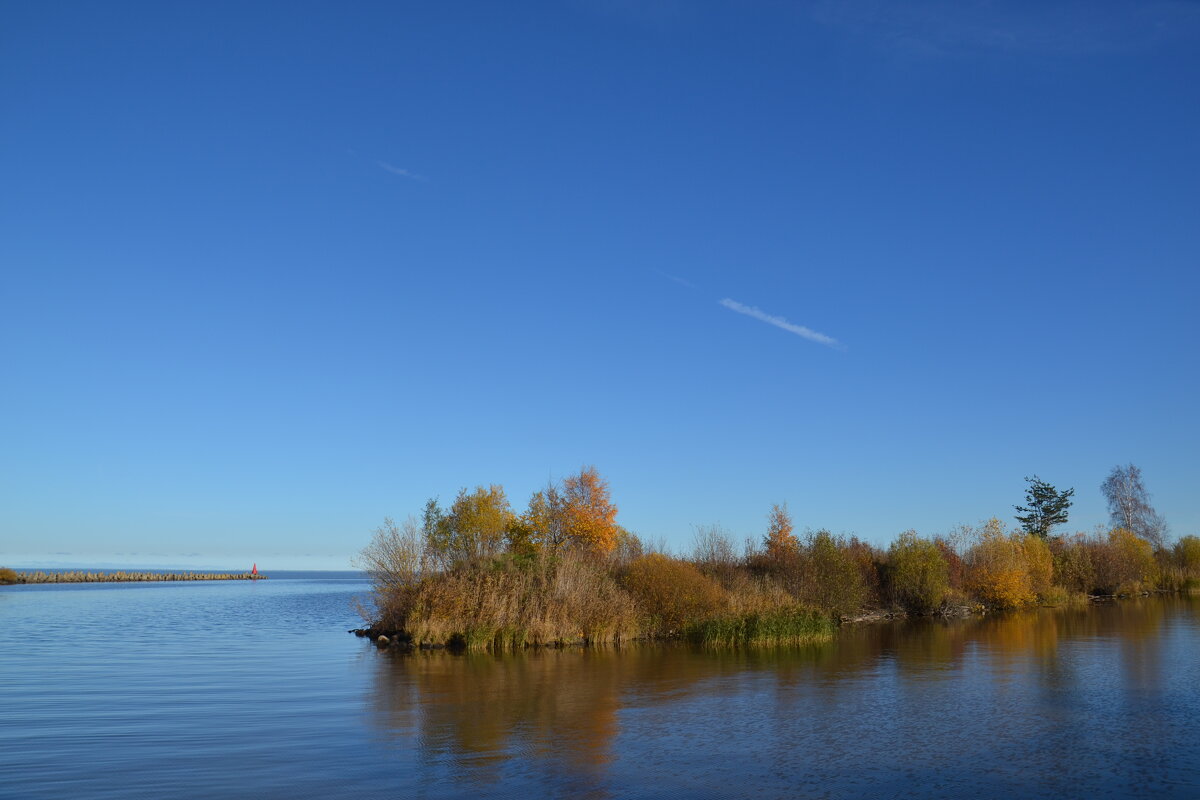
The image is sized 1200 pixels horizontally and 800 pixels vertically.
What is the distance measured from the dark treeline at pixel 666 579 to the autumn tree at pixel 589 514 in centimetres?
14

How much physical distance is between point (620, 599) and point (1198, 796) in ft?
85.3

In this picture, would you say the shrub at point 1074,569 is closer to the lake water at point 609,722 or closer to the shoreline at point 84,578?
the lake water at point 609,722

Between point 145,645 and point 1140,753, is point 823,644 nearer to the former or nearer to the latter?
point 1140,753

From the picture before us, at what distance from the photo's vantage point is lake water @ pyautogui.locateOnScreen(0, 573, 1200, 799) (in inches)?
Result: 474

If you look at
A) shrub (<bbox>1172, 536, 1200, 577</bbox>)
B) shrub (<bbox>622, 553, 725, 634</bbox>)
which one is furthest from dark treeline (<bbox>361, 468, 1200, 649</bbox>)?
shrub (<bbox>1172, 536, 1200, 577</bbox>)

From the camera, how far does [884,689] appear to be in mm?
20953

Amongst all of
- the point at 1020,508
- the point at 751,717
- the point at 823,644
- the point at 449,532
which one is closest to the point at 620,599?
the point at 823,644

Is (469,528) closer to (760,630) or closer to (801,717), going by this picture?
(760,630)

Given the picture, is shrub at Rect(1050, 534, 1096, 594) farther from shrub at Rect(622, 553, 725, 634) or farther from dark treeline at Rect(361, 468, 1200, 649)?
shrub at Rect(622, 553, 725, 634)

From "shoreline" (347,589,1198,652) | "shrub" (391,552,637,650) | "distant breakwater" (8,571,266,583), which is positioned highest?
"shrub" (391,552,637,650)

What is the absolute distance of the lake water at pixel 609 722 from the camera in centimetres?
1203

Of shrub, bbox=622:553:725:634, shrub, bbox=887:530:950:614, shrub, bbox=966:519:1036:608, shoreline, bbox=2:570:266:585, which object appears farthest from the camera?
shoreline, bbox=2:570:266:585

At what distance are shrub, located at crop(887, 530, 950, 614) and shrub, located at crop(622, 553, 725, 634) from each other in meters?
20.6

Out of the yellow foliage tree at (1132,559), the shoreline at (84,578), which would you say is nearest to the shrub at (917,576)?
the yellow foliage tree at (1132,559)
